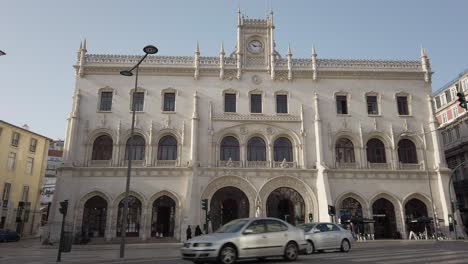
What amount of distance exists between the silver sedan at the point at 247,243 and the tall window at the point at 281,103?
21247 millimetres

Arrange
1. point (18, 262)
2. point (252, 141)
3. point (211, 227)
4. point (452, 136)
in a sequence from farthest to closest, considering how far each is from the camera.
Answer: point (452, 136) < point (252, 141) < point (211, 227) < point (18, 262)

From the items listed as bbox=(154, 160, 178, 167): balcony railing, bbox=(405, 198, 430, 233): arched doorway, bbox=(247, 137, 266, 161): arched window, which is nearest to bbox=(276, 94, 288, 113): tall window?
bbox=(247, 137, 266, 161): arched window

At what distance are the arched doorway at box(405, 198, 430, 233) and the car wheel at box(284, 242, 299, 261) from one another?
22588 millimetres

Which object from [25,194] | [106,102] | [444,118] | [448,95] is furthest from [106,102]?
[448,95]

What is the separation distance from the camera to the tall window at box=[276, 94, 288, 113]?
33.5 m

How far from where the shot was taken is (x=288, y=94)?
3372cm

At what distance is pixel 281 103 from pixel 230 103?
4.66 metres

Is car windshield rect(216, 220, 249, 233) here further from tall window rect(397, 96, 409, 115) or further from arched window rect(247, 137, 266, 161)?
tall window rect(397, 96, 409, 115)

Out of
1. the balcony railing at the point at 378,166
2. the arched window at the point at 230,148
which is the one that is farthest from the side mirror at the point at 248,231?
the balcony railing at the point at 378,166

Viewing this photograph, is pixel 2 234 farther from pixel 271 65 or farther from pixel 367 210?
pixel 367 210

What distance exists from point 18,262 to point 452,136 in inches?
1811

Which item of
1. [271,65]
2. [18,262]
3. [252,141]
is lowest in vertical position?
[18,262]

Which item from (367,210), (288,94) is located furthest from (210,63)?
(367,210)

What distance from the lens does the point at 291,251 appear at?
12.6 metres
